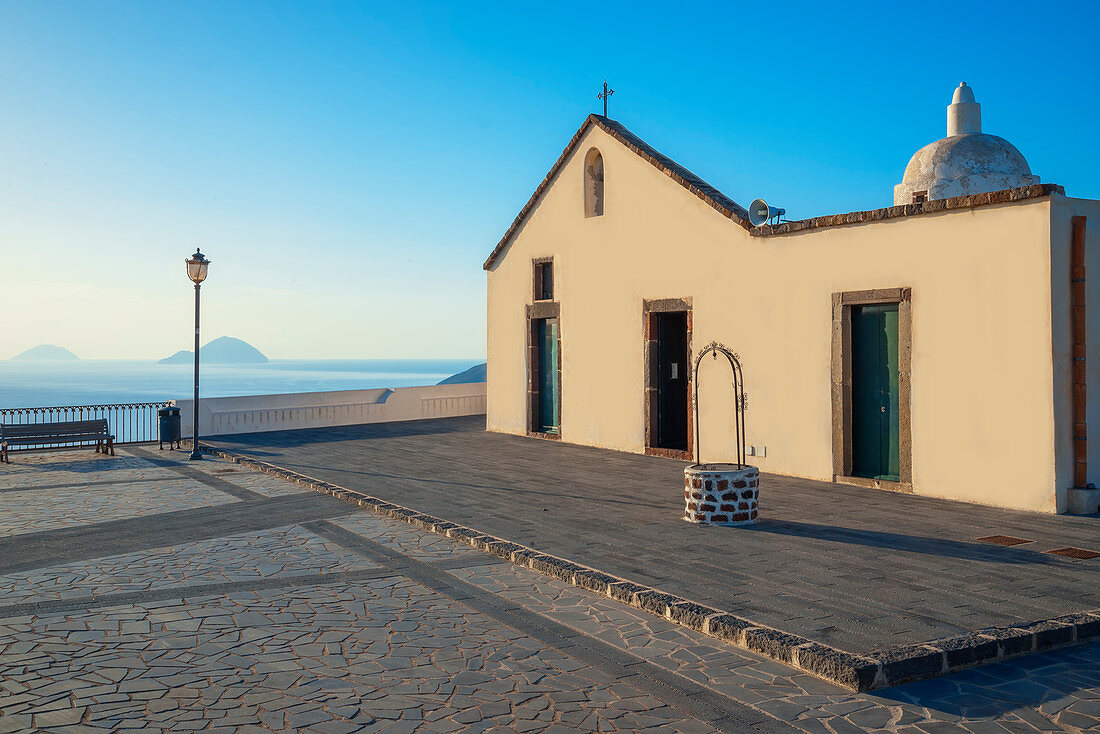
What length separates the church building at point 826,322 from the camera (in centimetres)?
946

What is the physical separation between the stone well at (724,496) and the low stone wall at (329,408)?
41.4 ft

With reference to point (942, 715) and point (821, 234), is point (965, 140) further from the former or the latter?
point (942, 715)

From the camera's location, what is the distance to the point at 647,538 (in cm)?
817

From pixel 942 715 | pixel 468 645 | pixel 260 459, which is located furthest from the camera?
pixel 260 459

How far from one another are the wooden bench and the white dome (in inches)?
612

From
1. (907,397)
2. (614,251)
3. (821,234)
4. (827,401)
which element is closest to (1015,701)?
(907,397)

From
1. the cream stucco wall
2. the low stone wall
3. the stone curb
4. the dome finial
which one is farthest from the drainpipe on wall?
the low stone wall

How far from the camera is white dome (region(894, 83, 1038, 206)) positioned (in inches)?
595

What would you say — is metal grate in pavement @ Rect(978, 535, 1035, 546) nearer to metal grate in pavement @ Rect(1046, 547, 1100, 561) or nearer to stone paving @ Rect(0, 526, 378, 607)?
metal grate in pavement @ Rect(1046, 547, 1100, 561)

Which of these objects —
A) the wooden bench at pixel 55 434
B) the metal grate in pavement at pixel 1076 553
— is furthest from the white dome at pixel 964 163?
the wooden bench at pixel 55 434

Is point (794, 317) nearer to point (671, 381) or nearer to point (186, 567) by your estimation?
point (671, 381)

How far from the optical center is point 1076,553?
7.45 meters

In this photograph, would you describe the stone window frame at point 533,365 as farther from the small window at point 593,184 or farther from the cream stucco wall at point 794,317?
the small window at point 593,184

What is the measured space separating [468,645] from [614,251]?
1127 cm
